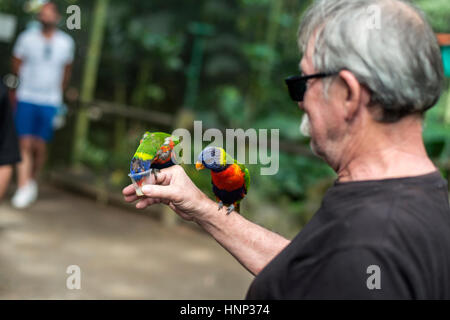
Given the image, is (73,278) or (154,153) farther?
(73,278)

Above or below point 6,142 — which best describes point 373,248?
below

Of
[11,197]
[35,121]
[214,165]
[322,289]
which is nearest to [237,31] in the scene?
[35,121]

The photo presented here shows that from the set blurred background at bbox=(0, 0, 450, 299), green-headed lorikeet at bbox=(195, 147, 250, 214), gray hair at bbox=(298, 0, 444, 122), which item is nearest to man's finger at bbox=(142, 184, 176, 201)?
green-headed lorikeet at bbox=(195, 147, 250, 214)

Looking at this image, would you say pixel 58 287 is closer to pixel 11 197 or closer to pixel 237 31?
pixel 11 197

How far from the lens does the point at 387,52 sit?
37.1 inches

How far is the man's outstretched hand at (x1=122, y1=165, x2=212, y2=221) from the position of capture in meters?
1.31

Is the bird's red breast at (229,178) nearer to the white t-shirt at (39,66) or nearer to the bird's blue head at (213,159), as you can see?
the bird's blue head at (213,159)

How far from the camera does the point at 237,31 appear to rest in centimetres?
693

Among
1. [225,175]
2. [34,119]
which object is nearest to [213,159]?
[225,175]

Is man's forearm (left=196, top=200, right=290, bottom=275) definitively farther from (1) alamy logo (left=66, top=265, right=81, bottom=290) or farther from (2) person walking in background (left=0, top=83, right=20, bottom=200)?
(1) alamy logo (left=66, top=265, right=81, bottom=290)

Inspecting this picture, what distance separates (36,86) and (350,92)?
177 inches

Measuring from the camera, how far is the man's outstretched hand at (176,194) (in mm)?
1314

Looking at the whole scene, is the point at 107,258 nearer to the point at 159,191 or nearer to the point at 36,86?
the point at 36,86
